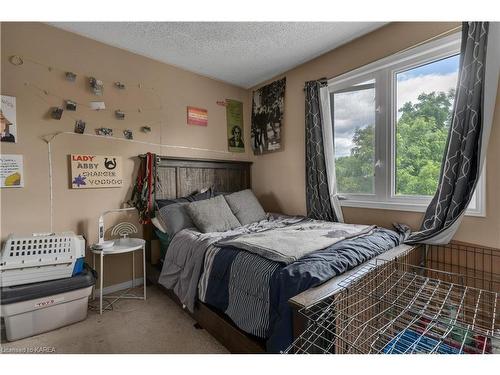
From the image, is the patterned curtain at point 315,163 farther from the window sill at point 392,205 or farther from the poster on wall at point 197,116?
the poster on wall at point 197,116

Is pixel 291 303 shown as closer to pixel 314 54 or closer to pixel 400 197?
pixel 400 197

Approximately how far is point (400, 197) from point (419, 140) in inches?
19.9

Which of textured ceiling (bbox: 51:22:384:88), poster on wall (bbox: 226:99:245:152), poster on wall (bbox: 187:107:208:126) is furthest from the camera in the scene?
poster on wall (bbox: 226:99:245:152)

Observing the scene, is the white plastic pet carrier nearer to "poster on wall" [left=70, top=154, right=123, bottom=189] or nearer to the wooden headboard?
"poster on wall" [left=70, top=154, right=123, bottom=189]

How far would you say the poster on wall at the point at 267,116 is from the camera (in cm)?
309

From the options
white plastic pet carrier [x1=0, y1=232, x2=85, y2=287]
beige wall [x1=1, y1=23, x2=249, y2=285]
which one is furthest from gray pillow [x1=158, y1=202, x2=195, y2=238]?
white plastic pet carrier [x1=0, y1=232, x2=85, y2=287]

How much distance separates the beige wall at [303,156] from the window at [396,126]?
0.24 feet

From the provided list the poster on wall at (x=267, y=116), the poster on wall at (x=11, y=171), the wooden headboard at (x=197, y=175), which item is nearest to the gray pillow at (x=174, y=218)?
the wooden headboard at (x=197, y=175)

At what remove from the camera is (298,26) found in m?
2.14

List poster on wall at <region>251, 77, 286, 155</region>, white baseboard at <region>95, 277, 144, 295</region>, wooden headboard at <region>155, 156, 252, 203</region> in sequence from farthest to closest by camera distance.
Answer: poster on wall at <region>251, 77, 286, 155</region>
wooden headboard at <region>155, 156, 252, 203</region>
white baseboard at <region>95, 277, 144, 295</region>

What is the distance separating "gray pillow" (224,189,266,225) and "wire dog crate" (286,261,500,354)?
138cm

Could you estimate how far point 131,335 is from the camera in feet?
5.71

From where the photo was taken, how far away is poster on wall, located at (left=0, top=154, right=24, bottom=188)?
1862 mm

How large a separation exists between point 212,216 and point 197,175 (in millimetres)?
828
